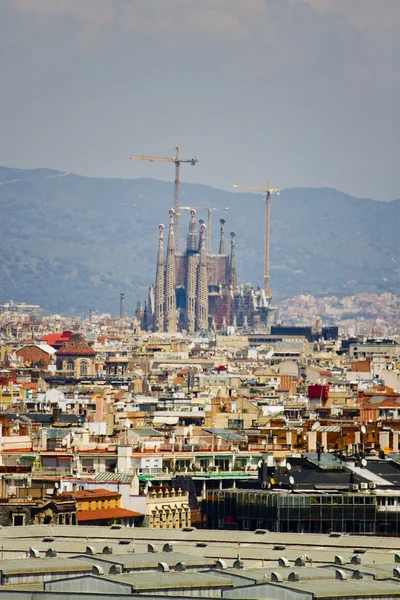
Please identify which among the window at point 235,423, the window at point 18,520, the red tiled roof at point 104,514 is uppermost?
the window at point 235,423

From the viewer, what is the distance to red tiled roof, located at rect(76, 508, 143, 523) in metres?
58.6

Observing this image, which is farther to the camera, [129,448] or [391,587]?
[129,448]

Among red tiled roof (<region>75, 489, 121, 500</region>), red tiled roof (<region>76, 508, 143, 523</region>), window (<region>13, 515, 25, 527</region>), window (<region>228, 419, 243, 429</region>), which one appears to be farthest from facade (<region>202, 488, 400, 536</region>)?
window (<region>228, 419, 243, 429</region>)

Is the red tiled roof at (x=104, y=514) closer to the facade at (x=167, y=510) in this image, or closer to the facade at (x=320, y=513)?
the facade at (x=167, y=510)

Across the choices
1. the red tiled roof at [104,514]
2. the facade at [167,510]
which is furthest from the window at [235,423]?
the red tiled roof at [104,514]

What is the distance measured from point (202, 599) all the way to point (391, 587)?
282 centimetres

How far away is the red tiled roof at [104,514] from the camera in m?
58.6

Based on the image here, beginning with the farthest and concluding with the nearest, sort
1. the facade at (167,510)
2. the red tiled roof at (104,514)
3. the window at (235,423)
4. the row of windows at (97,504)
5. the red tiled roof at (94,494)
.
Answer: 1. the window at (235,423)
2. the red tiled roof at (94,494)
3. the facade at (167,510)
4. the row of windows at (97,504)
5. the red tiled roof at (104,514)

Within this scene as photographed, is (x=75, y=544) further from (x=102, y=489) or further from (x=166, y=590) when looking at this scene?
(x=102, y=489)

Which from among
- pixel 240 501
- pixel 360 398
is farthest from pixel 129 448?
pixel 360 398

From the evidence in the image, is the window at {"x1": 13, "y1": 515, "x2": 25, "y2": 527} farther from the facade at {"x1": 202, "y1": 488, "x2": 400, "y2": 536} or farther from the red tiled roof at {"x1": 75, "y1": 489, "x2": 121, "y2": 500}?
the facade at {"x1": 202, "y1": 488, "x2": 400, "y2": 536}

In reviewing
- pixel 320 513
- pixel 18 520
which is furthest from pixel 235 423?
pixel 18 520

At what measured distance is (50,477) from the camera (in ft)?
215

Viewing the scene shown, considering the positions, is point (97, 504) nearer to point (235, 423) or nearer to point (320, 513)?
point (320, 513)
